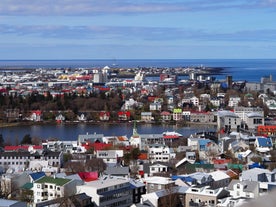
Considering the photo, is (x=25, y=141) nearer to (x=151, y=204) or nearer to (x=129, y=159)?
(x=129, y=159)

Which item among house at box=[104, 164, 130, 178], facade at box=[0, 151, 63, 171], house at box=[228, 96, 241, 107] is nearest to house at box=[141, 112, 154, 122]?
house at box=[228, 96, 241, 107]

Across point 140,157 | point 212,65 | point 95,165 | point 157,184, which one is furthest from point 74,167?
point 212,65

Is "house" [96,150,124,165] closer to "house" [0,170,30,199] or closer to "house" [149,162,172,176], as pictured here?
"house" [149,162,172,176]

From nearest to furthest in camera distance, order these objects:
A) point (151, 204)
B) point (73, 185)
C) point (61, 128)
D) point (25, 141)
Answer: point (151, 204) → point (73, 185) → point (25, 141) → point (61, 128)

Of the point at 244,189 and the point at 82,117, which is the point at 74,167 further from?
the point at 82,117

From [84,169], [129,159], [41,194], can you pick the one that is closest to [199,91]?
[129,159]

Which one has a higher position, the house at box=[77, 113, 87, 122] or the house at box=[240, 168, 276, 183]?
the house at box=[240, 168, 276, 183]

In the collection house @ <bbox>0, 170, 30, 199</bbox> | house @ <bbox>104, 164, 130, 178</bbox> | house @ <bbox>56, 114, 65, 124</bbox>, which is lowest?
house @ <bbox>56, 114, 65, 124</bbox>
